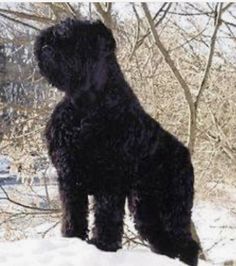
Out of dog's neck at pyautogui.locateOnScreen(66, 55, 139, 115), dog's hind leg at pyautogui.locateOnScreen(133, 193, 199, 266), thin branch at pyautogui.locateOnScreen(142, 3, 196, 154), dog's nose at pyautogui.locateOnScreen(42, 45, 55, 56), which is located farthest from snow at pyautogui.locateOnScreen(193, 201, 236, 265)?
dog's nose at pyautogui.locateOnScreen(42, 45, 55, 56)

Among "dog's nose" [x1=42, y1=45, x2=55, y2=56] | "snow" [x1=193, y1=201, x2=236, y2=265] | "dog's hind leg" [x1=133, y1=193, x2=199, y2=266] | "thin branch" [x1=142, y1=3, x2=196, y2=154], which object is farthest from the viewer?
"snow" [x1=193, y1=201, x2=236, y2=265]

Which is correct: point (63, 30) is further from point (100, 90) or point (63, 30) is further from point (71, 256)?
point (71, 256)

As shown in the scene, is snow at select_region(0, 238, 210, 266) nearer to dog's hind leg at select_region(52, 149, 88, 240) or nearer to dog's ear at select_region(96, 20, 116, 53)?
dog's hind leg at select_region(52, 149, 88, 240)

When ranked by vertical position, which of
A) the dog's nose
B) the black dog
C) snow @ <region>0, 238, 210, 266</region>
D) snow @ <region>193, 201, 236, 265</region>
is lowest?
snow @ <region>193, 201, 236, 265</region>

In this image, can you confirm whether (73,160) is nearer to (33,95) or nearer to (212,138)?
(212,138)

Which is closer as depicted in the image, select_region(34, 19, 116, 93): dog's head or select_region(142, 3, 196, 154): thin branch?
select_region(34, 19, 116, 93): dog's head

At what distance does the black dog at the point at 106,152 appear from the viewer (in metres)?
1.41

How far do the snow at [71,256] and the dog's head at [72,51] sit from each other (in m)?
0.41

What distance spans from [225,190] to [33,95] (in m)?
2.43

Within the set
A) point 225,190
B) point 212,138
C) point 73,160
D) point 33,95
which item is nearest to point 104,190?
point 73,160

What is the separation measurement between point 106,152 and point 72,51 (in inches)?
10.7

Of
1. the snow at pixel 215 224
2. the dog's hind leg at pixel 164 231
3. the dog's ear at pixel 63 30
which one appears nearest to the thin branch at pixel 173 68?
the dog's hind leg at pixel 164 231

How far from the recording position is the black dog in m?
1.41

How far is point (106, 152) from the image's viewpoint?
143cm
